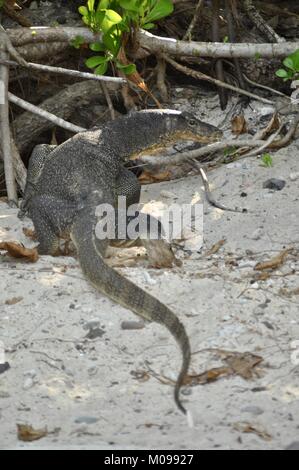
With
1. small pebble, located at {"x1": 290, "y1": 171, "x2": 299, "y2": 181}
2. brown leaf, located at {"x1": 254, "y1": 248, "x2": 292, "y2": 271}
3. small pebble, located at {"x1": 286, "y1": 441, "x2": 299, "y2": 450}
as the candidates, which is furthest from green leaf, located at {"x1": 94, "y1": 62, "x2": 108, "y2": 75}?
small pebble, located at {"x1": 286, "y1": 441, "x2": 299, "y2": 450}

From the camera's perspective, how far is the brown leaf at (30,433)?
9.48ft

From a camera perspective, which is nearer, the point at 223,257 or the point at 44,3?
the point at 223,257

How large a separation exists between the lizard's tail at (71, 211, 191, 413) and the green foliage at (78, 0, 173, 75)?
157 cm

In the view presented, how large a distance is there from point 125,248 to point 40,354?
1.27 metres

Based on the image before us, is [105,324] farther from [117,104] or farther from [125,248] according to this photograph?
[117,104]

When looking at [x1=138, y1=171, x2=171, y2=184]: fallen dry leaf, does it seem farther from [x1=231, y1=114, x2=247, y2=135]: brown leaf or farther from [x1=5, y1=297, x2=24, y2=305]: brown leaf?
[x1=5, y1=297, x2=24, y2=305]: brown leaf

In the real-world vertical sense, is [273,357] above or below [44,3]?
below

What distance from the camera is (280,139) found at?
5609 mm

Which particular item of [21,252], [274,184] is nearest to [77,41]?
[274,184]

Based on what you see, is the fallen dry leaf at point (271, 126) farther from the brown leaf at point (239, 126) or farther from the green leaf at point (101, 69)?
the green leaf at point (101, 69)

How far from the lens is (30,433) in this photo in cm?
291

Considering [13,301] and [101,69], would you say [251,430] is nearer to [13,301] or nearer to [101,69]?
[13,301]

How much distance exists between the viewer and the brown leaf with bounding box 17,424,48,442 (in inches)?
114

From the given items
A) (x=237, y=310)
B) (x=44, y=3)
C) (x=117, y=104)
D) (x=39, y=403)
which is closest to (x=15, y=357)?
(x=39, y=403)
